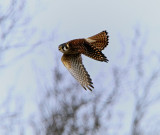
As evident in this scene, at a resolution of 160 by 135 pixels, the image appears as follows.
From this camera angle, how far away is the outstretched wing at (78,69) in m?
6.52

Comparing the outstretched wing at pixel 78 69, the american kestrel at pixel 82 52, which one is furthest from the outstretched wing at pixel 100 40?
the outstretched wing at pixel 78 69

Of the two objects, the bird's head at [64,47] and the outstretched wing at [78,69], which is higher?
the bird's head at [64,47]

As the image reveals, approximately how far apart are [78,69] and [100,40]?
1.28 feet

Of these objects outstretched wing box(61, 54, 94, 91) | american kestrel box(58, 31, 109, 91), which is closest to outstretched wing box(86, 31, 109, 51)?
american kestrel box(58, 31, 109, 91)

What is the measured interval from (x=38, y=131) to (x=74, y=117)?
2.78ft

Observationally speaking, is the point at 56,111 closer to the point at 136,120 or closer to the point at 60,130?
the point at 60,130

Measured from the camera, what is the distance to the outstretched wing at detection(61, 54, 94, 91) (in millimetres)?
6523

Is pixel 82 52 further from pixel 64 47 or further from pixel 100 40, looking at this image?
pixel 100 40

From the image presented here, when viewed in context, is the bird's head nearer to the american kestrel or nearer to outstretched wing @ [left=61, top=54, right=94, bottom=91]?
the american kestrel

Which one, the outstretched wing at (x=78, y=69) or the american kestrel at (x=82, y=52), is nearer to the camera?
the american kestrel at (x=82, y=52)

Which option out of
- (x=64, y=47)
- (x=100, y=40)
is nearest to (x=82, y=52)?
(x=64, y=47)

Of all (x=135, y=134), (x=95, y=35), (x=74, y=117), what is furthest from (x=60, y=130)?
(x=95, y=35)

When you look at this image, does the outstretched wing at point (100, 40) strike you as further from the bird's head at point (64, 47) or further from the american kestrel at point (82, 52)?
the bird's head at point (64, 47)

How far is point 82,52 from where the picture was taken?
6.33 m
